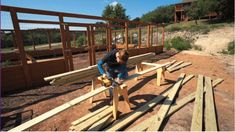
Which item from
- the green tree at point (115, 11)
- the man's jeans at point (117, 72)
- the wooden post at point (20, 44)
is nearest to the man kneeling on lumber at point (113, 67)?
the man's jeans at point (117, 72)

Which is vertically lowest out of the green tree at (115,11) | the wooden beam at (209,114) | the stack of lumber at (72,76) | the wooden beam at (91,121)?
the wooden beam at (209,114)

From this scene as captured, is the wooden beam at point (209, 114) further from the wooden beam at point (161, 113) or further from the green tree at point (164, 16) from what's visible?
the green tree at point (164, 16)

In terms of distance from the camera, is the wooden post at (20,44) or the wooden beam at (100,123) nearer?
the wooden beam at (100,123)

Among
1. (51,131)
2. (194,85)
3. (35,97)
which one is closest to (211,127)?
(194,85)

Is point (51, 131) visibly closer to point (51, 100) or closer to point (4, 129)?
point (4, 129)

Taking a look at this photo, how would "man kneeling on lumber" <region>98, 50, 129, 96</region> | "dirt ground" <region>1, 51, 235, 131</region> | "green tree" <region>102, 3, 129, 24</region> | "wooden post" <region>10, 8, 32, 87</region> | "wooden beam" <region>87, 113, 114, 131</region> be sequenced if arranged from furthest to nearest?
"green tree" <region>102, 3, 129, 24</region>
"wooden post" <region>10, 8, 32, 87</region>
"man kneeling on lumber" <region>98, 50, 129, 96</region>
"dirt ground" <region>1, 51, 235, 131</region>
"wooden beam" <region>87, 113, 114, 131</region>

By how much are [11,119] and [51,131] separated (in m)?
1.17

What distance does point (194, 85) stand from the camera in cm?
487

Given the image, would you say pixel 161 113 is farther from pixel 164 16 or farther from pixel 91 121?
pixel 164 16

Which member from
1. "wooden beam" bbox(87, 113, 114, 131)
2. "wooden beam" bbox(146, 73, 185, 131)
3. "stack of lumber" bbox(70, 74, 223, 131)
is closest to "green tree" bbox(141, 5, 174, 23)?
"wooden beam" bbox(146, 73, 185, 131)

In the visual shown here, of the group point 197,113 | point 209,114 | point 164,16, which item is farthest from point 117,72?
point 164,16

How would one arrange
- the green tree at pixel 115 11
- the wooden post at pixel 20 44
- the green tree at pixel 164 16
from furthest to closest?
the green tree at pixel 164 16 < the green tree at pixel 115 11 < the wooden post at pixel 20 44

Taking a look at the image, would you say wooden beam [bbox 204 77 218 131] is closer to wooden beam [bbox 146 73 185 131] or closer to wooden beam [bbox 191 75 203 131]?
wooden beam [bbox 191 75 203 131]

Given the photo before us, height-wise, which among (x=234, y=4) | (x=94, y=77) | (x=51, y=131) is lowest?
(x=51, y=131)
